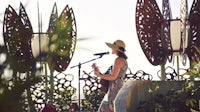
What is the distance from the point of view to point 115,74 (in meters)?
4.71

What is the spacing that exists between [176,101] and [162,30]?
5.62 m

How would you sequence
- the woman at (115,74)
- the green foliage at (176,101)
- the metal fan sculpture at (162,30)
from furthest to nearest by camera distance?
1. the metal fan sculpture at (162,30)
2. the green foliage at (176,101)
3. the woman at (115,74)

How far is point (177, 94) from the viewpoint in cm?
489

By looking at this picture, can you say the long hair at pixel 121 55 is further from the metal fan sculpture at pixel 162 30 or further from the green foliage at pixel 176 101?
the metal fan sculpture at pixel 162 30

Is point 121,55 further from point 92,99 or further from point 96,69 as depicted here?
point 92,99

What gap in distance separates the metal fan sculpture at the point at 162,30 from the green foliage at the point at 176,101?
488cm

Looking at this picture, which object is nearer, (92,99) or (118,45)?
(118,45)

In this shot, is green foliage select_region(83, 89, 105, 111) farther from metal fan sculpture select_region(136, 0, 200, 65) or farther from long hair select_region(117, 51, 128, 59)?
long hair select_region(117, 51, 128, 59)

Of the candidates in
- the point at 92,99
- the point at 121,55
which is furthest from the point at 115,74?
the point at 92,99

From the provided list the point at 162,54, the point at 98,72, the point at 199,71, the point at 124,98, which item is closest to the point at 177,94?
the point at 124,98

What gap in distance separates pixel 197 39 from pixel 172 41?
53 cm

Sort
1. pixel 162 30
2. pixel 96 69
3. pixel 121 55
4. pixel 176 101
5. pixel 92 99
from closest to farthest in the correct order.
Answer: pixel 96 69 < pixel 121 55 < pixel 176 101 < pixel 92 99 < pixel 162 30

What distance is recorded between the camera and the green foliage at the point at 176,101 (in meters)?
4.76

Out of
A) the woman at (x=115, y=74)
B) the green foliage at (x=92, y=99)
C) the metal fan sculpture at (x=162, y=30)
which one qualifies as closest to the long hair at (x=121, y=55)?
the woman at (x=115, y=74)
